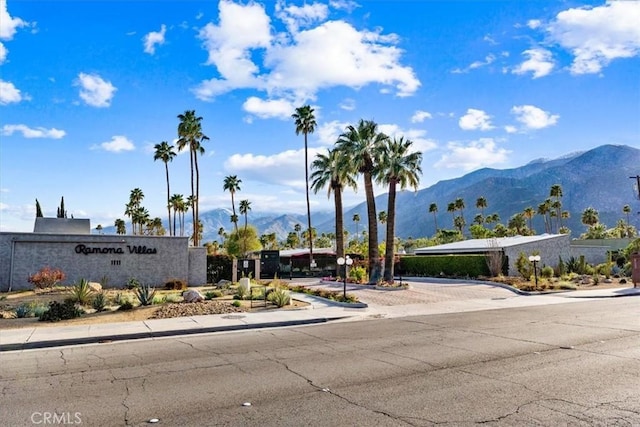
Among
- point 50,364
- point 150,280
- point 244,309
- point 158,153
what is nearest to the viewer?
point 50,364

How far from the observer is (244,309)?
1972 cm

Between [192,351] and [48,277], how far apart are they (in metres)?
18.5

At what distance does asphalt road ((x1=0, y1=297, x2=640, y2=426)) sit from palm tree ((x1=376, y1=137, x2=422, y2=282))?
20.3 m

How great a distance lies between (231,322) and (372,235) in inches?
780

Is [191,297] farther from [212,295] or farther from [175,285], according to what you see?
[175,285]

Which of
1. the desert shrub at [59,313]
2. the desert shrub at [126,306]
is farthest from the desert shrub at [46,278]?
the desert shrub at [59,313]

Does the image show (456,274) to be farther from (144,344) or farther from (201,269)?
(144,344)

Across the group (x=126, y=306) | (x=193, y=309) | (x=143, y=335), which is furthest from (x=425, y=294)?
(x=143, y=335)

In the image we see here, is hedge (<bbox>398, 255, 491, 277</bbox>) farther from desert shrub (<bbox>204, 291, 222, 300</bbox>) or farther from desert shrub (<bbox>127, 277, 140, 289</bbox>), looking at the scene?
desert shrub (<bbox>127, 277, 140, 289</bbox>)

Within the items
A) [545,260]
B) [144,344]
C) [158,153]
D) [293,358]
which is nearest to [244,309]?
[144,344]

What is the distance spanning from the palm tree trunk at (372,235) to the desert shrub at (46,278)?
2018 centimetres

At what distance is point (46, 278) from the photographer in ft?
83.8

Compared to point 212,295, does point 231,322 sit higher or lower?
lower

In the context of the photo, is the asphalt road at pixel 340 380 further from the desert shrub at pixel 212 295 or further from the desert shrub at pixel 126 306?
the desert shrub at pixel 212 295
